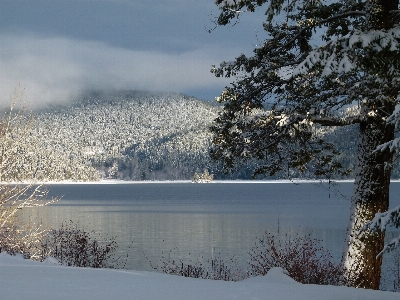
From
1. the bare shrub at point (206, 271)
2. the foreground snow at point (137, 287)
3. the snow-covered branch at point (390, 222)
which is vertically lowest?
the bare shrub at point (206, 271)

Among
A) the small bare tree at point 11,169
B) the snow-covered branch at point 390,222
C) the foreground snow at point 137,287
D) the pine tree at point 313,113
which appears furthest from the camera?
the small bare tree at point 11,169

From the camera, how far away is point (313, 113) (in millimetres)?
10805

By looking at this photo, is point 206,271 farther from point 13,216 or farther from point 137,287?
point 137,287

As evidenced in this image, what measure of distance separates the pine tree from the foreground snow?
2203 mm

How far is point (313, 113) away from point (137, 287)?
5.68 metres

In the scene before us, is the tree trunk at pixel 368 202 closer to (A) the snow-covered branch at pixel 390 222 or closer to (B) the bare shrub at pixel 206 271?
(B) the bare shrub at pixel 206 271

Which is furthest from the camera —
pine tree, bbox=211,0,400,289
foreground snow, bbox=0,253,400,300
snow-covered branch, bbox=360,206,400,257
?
pine tree, bbox=211,0,400,289

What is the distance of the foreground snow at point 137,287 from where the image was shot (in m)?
6.67

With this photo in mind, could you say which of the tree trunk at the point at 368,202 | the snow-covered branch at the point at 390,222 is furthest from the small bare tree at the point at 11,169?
the snow-covered branch at the point at 390,222

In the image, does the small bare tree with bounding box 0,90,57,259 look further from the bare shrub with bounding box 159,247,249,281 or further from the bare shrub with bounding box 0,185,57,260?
the bare shrub with bounding box 159,247,249,281

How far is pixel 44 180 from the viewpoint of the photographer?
47.4 ft

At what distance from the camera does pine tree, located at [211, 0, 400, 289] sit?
10445 mm

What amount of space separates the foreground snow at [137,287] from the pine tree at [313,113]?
7.23ft

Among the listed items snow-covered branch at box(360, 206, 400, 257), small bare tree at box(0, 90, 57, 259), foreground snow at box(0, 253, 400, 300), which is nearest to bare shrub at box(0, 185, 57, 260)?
small bare tree at box(0, 90, 57, 259)
